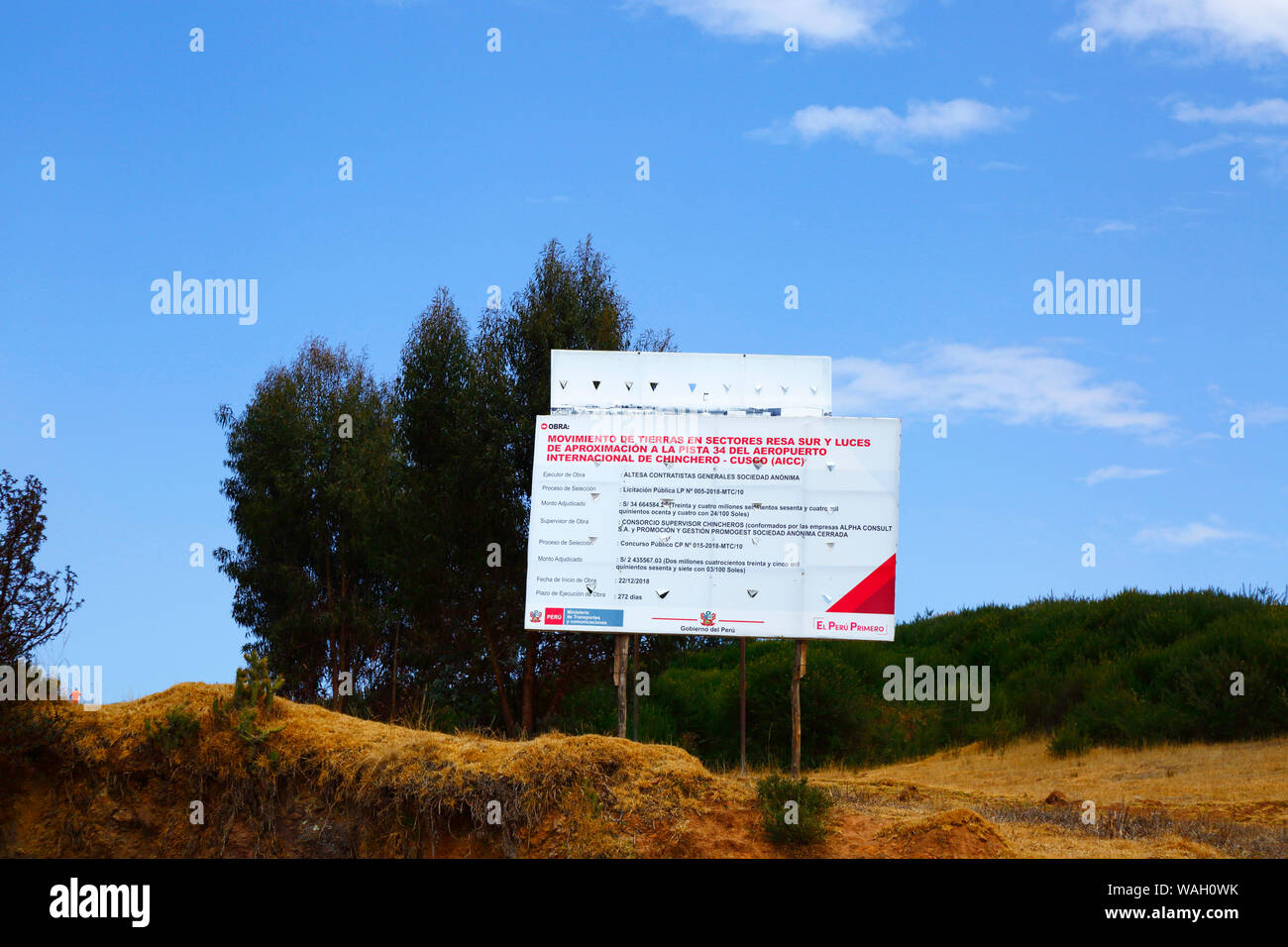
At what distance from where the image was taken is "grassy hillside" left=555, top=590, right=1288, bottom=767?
83.5 ft

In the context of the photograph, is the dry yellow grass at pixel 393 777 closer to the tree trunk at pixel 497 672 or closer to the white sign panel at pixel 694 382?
the white sign panel at pixel 694 382

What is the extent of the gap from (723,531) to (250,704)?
6828 millimetres

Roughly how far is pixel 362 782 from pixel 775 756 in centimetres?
1509

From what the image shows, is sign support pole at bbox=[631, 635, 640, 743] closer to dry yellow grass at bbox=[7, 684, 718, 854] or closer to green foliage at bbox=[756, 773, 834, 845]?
dry yellow grass at bbox=[7, 684, 718, 854]

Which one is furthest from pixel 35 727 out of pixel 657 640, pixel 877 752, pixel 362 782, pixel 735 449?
pixel 877 752

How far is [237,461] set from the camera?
34562 millimetres

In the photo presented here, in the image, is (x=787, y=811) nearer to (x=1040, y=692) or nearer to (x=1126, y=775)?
(x=1126, y=775)

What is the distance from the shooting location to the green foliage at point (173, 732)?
13164 mm

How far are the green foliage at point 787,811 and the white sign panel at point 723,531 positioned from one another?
463cm

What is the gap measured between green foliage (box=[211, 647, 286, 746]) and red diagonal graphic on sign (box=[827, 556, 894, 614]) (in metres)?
7.60

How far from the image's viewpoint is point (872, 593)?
16516 mm

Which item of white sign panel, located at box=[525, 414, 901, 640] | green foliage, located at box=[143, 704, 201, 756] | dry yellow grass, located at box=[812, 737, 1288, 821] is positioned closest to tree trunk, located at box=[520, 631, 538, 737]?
white sign panel, located at box=[525, 414, 901, 640]

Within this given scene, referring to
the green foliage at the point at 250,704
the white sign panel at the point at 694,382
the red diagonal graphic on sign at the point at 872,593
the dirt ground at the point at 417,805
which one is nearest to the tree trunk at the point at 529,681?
the white sign panel at the point at 694,382

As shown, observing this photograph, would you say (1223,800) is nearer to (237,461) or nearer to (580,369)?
(580,369)
